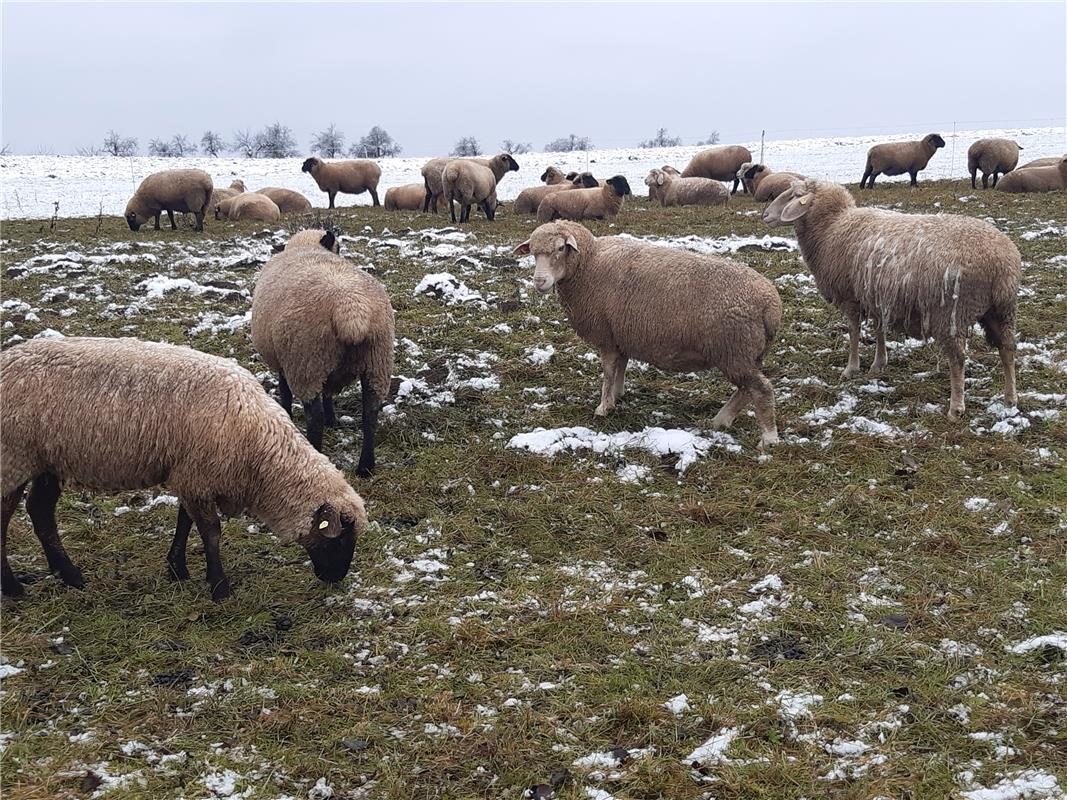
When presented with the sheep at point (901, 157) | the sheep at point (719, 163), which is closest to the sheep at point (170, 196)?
the sheep at point (719, 163)

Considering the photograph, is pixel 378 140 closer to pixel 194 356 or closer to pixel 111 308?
pixel 111 308

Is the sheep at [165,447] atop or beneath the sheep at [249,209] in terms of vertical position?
beneath

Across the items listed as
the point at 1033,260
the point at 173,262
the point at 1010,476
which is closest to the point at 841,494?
the point at 1010,476

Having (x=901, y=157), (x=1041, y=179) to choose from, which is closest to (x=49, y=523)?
(x=1041, y=179)

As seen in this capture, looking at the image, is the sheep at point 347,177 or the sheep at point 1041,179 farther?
the sheep at point 347,177

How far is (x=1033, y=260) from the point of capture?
37.1 feet

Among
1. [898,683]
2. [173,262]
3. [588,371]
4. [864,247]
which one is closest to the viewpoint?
[898,683]

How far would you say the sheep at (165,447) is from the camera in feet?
14.3

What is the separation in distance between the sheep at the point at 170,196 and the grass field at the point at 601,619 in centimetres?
1050

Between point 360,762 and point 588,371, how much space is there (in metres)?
5.47

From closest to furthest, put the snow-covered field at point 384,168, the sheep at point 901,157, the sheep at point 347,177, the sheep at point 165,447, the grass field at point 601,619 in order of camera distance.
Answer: the grass field at point 601,619, the sheep at point 165,447, the sheep at point 901,157, the sheep at point 347,177, the snow-covered field at point 384,168

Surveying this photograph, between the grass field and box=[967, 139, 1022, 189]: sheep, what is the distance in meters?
14.6

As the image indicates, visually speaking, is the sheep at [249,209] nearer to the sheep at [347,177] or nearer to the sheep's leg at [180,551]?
the sheep at [347,177]

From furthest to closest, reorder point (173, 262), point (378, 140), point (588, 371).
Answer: point (378, 140) < point (173, 262) < point (588, 371)
